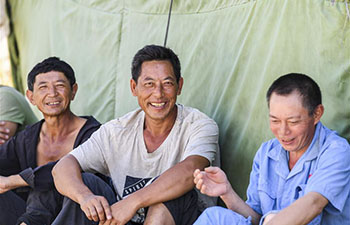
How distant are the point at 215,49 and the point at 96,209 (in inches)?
56.1

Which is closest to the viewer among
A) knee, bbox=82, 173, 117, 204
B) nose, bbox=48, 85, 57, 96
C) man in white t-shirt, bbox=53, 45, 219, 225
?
man in white t-shirt, bbox=53, 45, 219, 225

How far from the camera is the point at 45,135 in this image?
388 centimetres

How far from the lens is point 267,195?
2.73 m

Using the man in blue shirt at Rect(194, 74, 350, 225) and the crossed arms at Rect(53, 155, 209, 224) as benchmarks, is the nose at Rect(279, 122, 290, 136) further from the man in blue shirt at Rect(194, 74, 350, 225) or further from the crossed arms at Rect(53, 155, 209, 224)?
the crossed arms at Rect(53, 155, 209, 224)

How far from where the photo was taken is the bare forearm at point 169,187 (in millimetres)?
2902

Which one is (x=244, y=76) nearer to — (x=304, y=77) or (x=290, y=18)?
(x=290, y=18)

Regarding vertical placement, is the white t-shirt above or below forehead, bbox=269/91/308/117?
below

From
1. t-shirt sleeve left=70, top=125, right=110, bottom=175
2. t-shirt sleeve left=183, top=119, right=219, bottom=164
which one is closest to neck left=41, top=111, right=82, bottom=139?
t-shirt sleeve left=70, top=125, right=110, bottom=175

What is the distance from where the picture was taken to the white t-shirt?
3264 mm

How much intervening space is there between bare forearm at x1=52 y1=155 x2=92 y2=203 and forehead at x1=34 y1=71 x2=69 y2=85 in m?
0.65

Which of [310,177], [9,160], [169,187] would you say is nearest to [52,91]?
[9,160]

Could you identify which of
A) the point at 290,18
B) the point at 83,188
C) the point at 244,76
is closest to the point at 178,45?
the point at 244,76

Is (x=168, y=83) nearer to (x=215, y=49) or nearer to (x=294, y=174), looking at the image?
(x=215, y=49)

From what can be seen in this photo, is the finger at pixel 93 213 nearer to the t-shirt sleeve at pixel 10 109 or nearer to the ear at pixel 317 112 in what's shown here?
A: the ear at pixel 317 112
